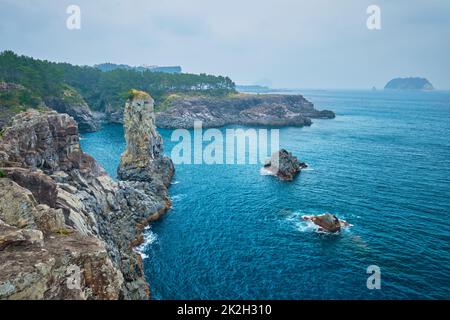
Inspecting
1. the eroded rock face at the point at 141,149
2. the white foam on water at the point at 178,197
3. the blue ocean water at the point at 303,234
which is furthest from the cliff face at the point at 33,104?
the white foam on water at the point at 178,197

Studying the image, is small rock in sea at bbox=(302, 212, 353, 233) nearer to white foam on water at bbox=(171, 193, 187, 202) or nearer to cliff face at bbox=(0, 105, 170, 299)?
white foam on water at bbox=(171, 193, 187, 202)

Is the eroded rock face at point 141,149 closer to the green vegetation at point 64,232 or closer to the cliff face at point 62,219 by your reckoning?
the cliff face at point 62,219

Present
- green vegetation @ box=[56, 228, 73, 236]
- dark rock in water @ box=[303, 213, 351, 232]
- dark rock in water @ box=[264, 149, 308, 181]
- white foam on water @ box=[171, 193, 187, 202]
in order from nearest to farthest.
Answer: green vegetation @ box=[56, 228, 73, 236], dark rock in water @ box=[303, 213, 351, 232], white foam on water @ box=[171, 193, 187, 202], dark rock in water @ box=[264, 149, 308, 181]

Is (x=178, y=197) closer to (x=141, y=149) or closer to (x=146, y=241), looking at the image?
(x=141, y=149)

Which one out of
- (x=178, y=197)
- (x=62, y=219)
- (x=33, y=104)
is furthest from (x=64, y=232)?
(x=33, y=104)

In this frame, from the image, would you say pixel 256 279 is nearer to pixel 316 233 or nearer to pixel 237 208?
pixel 316 233

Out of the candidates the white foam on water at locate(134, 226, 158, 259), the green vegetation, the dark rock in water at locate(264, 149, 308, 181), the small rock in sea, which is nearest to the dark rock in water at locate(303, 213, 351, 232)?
the small rock in sea
